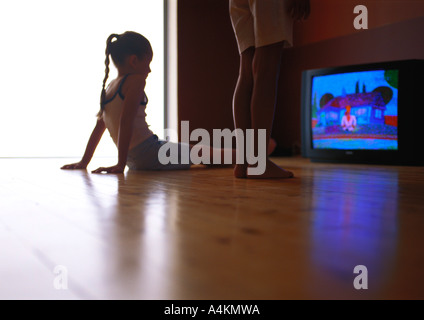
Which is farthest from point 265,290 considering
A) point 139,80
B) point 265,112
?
point 139,80

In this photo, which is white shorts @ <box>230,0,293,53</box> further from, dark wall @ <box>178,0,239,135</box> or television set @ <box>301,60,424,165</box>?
dark wall @ <box>178,0,239,135</box>

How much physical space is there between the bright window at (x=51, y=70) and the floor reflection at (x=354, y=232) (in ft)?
9.62

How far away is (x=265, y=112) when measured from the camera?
1.73m

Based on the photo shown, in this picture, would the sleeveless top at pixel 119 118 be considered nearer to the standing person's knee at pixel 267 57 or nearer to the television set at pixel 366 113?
the standing person's knee at pixel 267 57

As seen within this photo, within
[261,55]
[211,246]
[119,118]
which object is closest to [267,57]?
[261,55]

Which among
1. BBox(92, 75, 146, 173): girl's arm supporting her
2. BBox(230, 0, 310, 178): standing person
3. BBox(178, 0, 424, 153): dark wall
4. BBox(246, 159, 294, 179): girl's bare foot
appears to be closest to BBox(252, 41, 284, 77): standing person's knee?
BBox(230, 0, 310, 178): standing person

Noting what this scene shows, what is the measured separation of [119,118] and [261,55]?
0.90 meters

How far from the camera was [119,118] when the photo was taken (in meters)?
2.32

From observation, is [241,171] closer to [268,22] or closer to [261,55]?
[261,55]

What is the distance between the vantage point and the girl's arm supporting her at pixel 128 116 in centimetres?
214

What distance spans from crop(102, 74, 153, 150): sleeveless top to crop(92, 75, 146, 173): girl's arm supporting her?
0.22 ft

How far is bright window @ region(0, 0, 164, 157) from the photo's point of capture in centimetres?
371

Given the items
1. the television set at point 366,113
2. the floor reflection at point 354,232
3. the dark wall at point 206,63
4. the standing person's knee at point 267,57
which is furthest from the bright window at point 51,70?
the floor reflection at point 354,232
